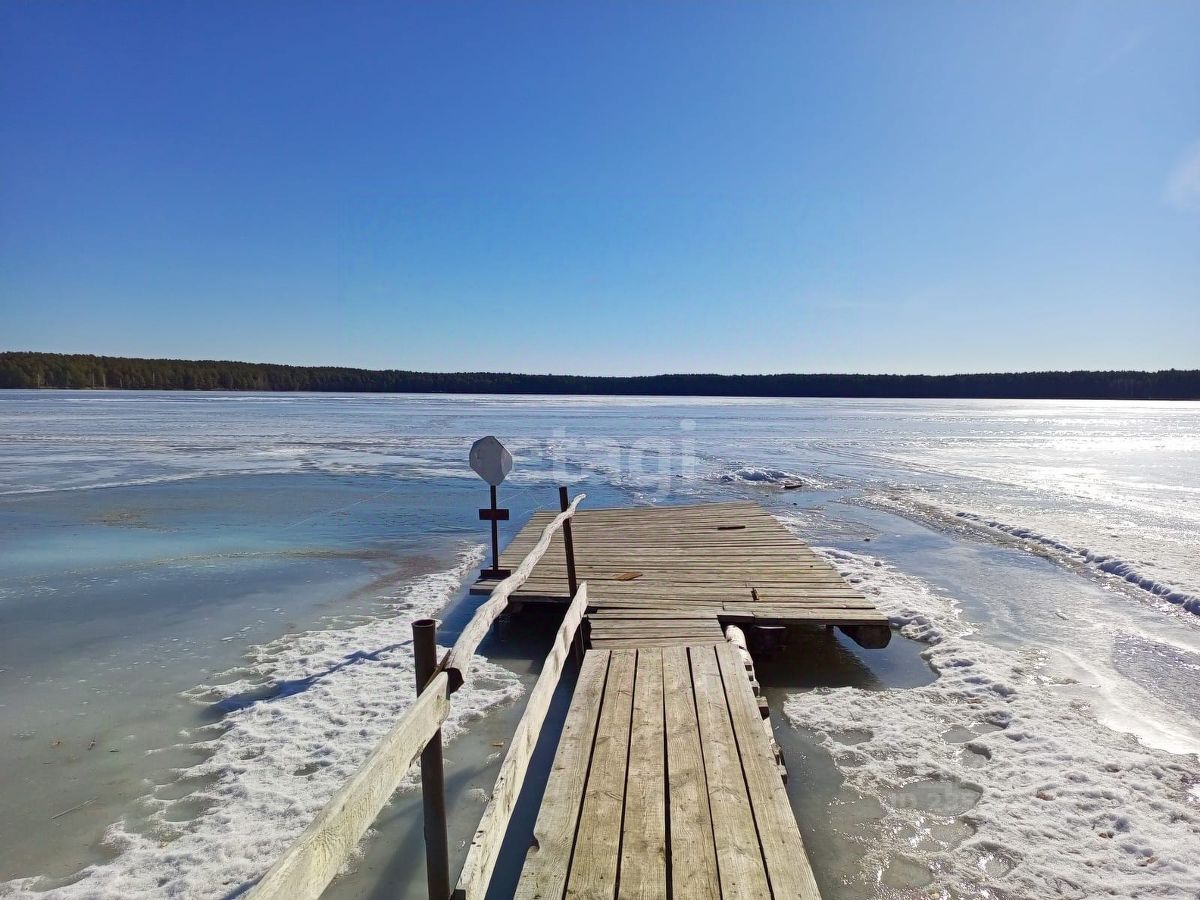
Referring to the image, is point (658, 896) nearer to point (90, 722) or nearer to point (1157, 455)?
point (90, 722)

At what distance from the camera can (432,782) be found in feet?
9.14

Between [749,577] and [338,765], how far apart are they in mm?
4924

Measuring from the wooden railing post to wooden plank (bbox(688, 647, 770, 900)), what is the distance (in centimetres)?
110

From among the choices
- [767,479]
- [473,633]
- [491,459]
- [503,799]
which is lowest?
[767,479]

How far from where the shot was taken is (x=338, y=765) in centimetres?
477

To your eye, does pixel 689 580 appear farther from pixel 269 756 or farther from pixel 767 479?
pixel 767 479

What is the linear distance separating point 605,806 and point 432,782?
3.60 ft

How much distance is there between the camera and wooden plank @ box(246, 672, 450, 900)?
166cm

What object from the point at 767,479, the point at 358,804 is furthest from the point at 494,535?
the point at 767,479

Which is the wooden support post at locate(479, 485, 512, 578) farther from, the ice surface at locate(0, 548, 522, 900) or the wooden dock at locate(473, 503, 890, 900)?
the ice surface at locate(0, 548, 522, 900)

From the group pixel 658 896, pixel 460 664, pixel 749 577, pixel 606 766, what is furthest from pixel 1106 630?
pixel 460 664

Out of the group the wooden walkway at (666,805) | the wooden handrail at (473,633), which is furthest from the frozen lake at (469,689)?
the wooden handrail at (473,633)

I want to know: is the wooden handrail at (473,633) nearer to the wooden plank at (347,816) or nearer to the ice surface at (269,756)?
the wooden plank at (347,816)

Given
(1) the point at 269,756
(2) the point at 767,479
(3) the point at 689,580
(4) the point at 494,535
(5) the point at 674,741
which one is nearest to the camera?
(5) the point at 674,741
